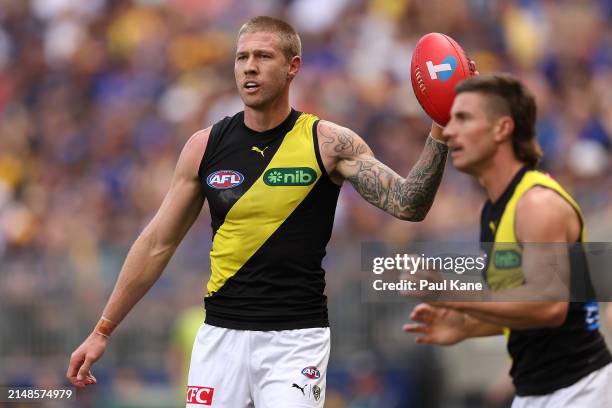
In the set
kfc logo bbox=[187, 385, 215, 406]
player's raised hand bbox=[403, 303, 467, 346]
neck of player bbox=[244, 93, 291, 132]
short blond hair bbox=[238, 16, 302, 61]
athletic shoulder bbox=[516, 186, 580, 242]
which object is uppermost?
short blond hair bbox=[238, 16, 302, 61]

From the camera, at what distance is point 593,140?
1349cm

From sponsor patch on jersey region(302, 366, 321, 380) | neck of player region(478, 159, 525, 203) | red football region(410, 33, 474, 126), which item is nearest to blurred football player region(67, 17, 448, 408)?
sponsor patch on jersey region(302, 366, 321, 380)

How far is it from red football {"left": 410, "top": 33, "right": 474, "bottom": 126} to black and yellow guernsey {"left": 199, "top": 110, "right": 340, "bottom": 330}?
2.28ft

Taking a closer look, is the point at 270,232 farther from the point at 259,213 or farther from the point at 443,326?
the point at 443,326

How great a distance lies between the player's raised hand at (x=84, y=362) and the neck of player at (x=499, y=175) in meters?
2.48

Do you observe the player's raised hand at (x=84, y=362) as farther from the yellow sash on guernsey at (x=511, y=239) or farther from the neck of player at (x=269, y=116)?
the yellow sash on guernsey at (x=511, y=239)

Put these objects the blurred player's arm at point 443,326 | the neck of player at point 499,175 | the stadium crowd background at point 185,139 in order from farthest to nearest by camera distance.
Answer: the stadium crowd background at point 185,139, the blurred player's arm at point 443,326, the neck of player at point 499,175

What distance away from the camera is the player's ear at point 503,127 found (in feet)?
19.5

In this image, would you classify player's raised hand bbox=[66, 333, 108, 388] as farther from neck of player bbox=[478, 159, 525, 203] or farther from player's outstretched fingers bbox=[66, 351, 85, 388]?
neck of player bbox=[478, 159, 525, 203]

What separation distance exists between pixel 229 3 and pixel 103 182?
3.71 m

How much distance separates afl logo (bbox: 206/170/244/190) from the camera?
6.84m

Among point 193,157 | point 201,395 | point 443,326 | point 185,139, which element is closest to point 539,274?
point 443,326

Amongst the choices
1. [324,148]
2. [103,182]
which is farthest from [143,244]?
[103,182]

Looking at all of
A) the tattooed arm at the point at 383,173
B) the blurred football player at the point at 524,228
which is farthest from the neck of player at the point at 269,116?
the blurred football player at the point at 524,228
